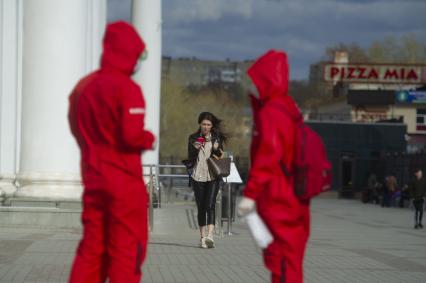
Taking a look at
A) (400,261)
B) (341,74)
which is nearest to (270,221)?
(400,261)

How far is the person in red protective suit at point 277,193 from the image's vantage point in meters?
6.71

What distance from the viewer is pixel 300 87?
15675 centimetres

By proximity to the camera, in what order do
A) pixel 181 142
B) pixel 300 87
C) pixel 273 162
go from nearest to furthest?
1. pixel 273 162
2. pixel 181 142
3. pixel 300 87

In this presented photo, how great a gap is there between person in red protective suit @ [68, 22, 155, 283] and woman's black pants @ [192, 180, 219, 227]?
7925mm

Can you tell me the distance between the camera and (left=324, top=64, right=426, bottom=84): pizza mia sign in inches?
3024

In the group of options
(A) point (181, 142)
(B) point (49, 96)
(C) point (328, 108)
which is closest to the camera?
(B) point (49, 96)

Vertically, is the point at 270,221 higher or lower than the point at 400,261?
higher

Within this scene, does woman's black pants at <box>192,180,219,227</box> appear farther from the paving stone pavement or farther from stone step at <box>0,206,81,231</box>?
stone step at <box>0,206,81,231</box>

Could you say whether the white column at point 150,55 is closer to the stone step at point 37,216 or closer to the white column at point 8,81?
the white column at point 8,81

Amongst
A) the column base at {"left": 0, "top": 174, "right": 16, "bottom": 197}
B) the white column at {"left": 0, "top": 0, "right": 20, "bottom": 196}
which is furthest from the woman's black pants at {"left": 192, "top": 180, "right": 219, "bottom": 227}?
the white column at {"left": 0, "top": 0, "right": 20, "bottom": 196}

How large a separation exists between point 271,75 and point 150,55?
2176cm

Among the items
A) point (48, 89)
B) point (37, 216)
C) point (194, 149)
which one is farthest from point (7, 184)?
point (194, 149)

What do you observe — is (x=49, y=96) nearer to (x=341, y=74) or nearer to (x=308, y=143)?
(x=308, y=143)

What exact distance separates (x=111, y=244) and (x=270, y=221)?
3.74ft
